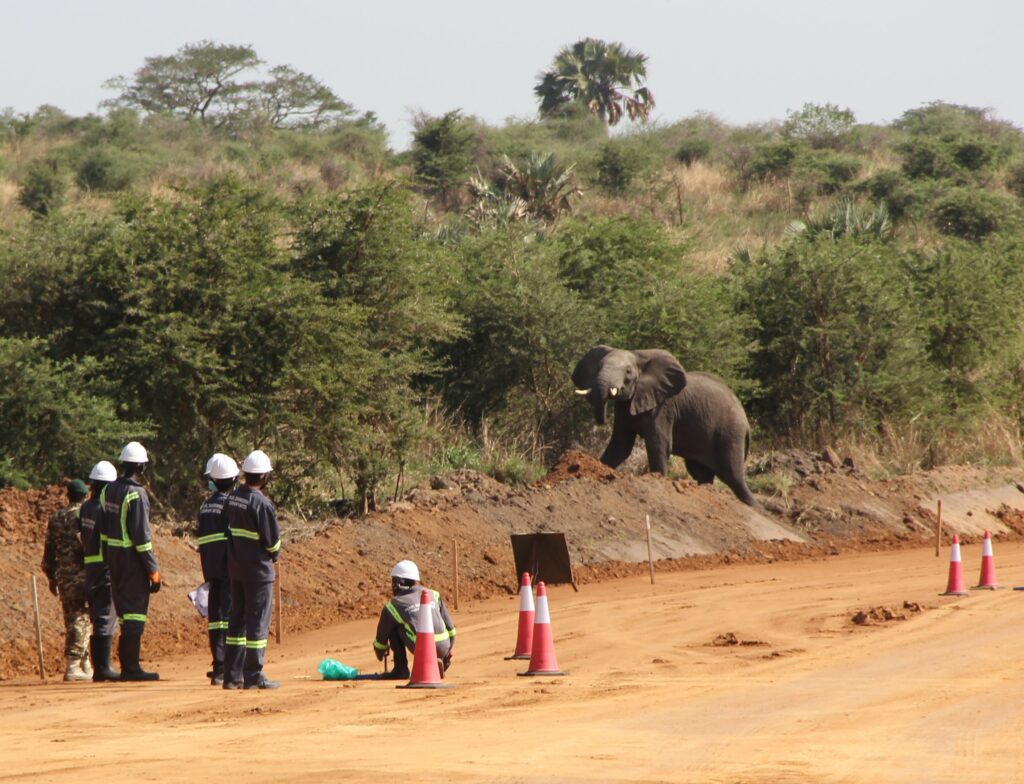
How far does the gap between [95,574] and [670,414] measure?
14.8m

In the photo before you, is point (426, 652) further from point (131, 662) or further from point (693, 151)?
point (693, 151)

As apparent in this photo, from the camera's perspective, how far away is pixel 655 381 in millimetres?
27031

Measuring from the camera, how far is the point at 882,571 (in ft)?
73.3

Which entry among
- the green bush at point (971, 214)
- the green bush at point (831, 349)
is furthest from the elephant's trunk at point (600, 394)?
the green bush at point (971, 214)

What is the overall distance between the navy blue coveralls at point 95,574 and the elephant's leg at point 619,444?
14372 mm

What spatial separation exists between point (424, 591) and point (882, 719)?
11.7 ft

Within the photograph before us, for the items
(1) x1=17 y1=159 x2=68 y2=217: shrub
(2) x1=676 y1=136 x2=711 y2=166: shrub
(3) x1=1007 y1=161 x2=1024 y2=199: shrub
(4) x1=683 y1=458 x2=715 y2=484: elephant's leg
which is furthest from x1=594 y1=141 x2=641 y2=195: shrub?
(4) x1=683 y1=458 x2=715 y2=484: elephant's leg

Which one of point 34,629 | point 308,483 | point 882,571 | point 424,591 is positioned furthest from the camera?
point 308,483

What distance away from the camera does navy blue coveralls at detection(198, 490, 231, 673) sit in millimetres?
13078

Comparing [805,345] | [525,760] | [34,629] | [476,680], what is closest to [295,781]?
[525,760]

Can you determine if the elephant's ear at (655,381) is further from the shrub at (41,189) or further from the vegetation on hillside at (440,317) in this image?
the shrub at (41,189)

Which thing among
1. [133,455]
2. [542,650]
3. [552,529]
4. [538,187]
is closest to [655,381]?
[552,529]

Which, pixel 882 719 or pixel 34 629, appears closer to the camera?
pixel 882 719

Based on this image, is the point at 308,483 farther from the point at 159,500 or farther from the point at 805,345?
the point at 805,345
